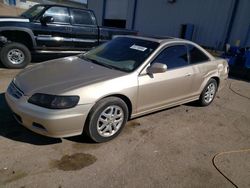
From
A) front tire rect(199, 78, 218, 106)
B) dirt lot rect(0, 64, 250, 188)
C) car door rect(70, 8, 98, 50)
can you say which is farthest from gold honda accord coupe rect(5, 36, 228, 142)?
car door rect(70, 8, 98, 50)

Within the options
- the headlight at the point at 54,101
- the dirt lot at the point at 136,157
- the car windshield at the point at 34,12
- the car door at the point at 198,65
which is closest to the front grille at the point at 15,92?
the headlight at the point at 54,101

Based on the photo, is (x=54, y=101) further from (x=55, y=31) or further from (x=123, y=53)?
(x=55, y=31)

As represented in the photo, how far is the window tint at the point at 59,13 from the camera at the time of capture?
6959 mm

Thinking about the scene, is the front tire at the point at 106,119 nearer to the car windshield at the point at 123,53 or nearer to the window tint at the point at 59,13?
the car windshield at the point at 123,53

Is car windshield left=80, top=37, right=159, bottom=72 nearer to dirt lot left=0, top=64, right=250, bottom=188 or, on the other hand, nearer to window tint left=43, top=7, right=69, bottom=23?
dirt lot left=0, top=64, right=250, bottom=188

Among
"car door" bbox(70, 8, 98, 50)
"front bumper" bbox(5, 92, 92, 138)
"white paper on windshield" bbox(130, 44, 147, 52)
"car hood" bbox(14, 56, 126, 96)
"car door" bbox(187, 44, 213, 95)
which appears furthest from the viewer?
"car door" bbox(70, 8, 98, 50)

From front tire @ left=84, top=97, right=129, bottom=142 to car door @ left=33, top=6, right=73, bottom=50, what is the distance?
15.0 ft

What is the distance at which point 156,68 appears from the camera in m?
3.48

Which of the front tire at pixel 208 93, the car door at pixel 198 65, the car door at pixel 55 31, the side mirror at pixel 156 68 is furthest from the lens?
the car door at pixel 55 31

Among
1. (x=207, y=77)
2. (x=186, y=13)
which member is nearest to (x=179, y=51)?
(x=207, y=77)

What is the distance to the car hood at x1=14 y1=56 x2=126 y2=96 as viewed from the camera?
9.71ft

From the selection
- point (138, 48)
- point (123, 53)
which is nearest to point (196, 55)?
point (138, 48)

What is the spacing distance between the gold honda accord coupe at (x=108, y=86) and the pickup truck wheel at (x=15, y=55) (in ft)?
10.2

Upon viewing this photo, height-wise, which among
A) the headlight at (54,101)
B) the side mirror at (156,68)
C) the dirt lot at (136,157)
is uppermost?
the side mirror at (156,68)
